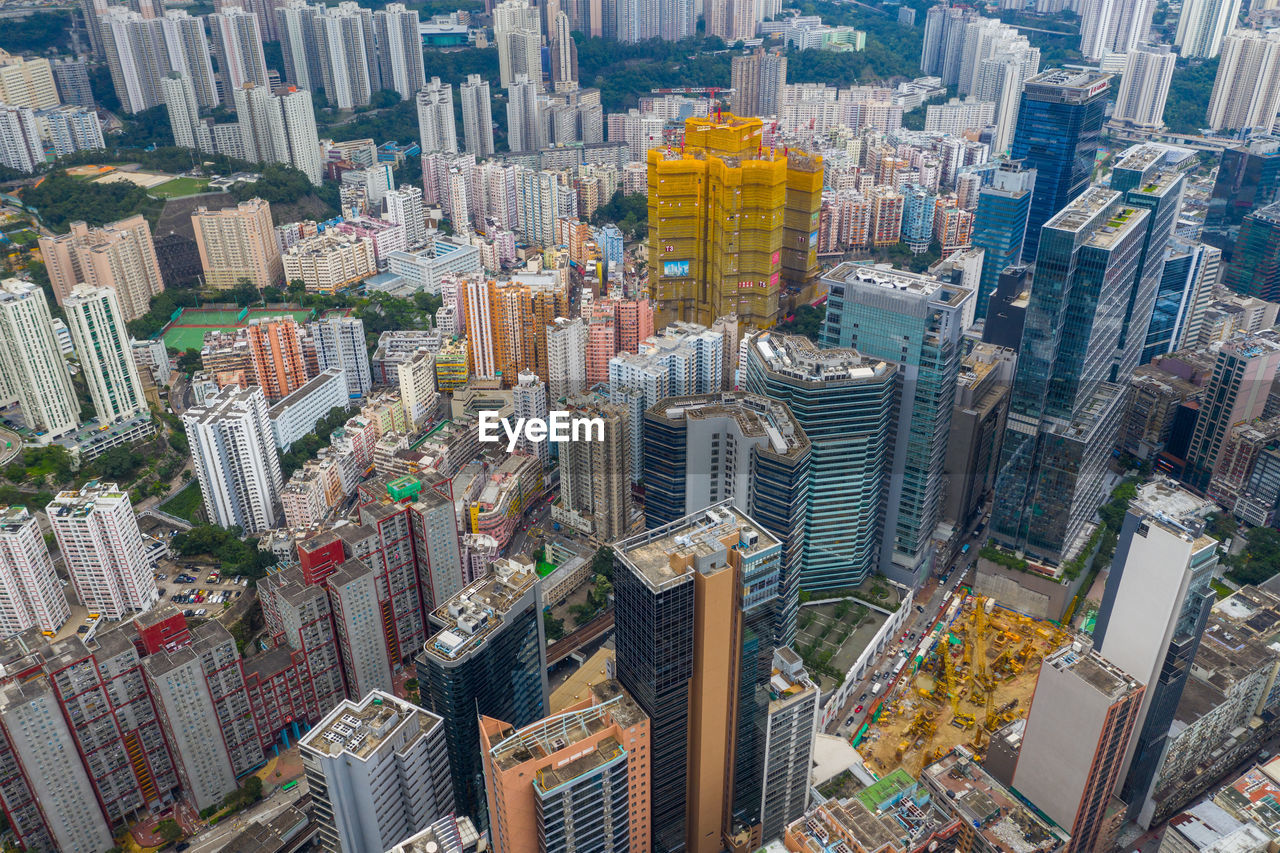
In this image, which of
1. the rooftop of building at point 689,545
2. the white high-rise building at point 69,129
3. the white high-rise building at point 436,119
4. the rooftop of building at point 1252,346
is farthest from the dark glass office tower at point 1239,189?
the white high-rise building at point 69,129

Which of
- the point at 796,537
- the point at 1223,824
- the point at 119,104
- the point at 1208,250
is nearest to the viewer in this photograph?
the point at 1223,824

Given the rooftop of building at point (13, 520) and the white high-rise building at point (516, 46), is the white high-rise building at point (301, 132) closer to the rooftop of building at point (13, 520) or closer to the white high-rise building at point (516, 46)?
the white high-rise building at point (516, 46)

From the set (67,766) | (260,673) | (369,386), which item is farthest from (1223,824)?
(369,386)

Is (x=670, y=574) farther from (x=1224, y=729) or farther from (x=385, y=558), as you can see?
(x=1224, y=729)

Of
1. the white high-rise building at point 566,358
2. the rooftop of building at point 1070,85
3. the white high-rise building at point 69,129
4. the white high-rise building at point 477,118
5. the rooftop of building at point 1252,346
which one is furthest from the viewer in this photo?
the white high-rise building at point 477,118

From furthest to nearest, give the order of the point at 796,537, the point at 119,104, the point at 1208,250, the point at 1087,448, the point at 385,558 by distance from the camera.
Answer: the point at 119,104 → the point at 1208,250 → the point at 1087,448 → the point at 385,558 → the point at 796,537

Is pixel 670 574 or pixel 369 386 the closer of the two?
pixel 670 574

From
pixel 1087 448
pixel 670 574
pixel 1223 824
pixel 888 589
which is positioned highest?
pixel 670 574

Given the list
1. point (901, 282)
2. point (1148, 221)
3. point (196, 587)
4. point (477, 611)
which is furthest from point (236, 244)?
point (1148, 221)
